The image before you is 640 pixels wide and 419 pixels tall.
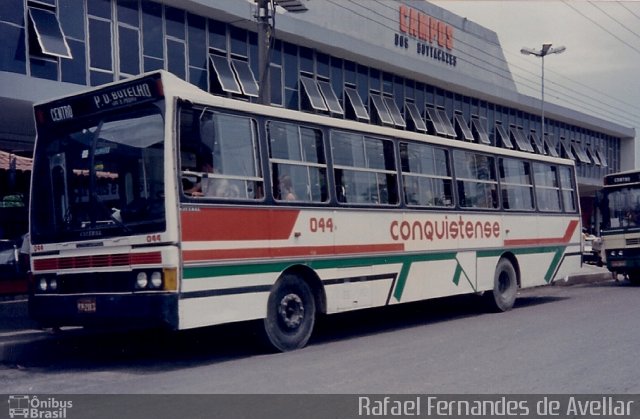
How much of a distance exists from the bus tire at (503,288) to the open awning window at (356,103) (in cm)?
1352

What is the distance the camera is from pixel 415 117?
30.2m

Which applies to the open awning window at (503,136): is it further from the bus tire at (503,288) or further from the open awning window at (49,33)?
the open awning window at (49,33)

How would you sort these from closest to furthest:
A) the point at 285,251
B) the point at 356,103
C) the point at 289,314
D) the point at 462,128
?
the point at 285,251 → the point at 289,314 → the point at 356,103 → the point at 462,128

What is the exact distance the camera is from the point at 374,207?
1089 cm

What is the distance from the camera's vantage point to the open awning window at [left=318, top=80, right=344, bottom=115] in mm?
25641

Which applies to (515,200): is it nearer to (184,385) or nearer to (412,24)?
(184,385)

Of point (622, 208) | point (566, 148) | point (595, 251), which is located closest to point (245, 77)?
point (622, 208)

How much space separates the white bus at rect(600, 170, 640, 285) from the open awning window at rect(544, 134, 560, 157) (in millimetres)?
20467

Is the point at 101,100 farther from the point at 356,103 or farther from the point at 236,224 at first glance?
Result: the point at 356,103

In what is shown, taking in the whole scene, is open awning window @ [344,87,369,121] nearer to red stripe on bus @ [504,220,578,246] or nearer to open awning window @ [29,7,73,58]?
open awning window @ [29,7,73,58]

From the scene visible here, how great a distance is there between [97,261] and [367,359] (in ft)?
11.0

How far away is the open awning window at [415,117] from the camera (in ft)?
98.6

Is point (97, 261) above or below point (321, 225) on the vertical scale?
below

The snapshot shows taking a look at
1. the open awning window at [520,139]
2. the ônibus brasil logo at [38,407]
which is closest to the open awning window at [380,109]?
the open awning window at [520,139]
